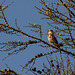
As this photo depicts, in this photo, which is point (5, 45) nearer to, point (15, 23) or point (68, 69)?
point (15, 23)

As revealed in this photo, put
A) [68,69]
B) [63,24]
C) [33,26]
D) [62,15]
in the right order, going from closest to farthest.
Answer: [68,69] → [33,26] → [63,24] → [62,15]

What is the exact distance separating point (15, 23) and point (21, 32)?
251mm

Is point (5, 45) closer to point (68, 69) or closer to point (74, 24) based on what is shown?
point (68, 69)

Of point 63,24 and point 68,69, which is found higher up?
point 63,24

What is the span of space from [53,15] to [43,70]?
5.87 ft

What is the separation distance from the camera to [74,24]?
16.7 ft

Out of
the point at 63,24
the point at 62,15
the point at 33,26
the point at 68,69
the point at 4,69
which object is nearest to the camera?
the point at 4,69

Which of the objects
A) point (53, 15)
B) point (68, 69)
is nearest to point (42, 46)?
point (68, 69)

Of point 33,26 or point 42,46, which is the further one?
point 33,26

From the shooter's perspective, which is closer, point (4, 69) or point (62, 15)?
point (4, 69)

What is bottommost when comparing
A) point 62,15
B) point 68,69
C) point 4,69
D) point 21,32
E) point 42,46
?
point 68,69

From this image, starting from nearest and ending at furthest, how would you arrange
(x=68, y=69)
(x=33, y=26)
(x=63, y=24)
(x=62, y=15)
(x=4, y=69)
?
(x=4, y=69) → (x=68, y=69) → (x=33, y=26) → (x=63, y=24) → (x=62, y=15)

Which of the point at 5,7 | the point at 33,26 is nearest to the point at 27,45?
the point at 33,26

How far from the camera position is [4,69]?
3252mm
